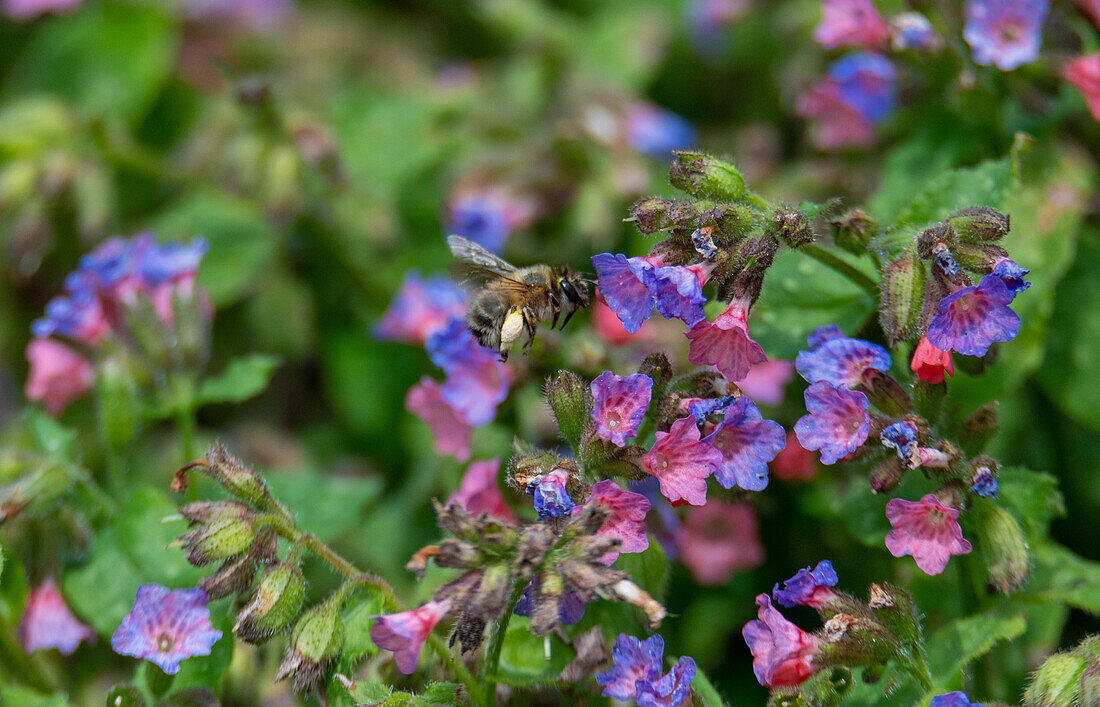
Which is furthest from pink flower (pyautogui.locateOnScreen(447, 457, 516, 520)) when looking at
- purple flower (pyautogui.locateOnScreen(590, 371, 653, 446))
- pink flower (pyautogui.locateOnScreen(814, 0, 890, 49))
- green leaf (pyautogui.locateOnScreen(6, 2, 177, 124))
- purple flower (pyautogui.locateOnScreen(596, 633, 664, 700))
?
green leaf (pyautogui.locateOnScreen(6, 2, 177, 124))

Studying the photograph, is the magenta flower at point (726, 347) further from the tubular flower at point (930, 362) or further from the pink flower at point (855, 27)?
the pink flower at point (855, 27)

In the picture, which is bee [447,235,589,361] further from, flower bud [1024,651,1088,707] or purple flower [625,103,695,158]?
purple flower [625,103,695,158]

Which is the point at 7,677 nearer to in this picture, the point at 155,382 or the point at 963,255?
the point at 155,382

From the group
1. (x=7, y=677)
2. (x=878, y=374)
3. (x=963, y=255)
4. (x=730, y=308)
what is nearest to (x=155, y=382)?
(x=7, y=677)

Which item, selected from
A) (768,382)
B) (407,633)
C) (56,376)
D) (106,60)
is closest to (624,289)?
(407,633)

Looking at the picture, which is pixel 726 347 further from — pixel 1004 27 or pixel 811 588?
pixel 1004 27
